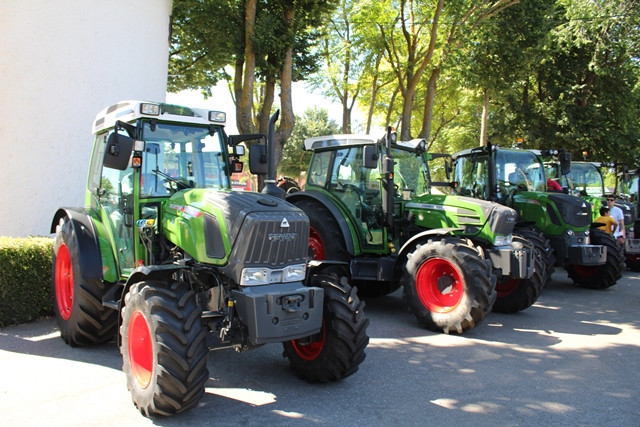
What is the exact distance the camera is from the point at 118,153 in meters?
4.75

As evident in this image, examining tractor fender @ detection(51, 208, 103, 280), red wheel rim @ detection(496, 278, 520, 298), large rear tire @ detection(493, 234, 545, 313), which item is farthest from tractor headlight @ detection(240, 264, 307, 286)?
red wheel rim @ detection(496, 278, 520, 298)

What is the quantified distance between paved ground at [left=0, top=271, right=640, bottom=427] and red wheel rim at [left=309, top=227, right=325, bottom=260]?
61.7 inches

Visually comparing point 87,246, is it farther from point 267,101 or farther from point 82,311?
point 267,101

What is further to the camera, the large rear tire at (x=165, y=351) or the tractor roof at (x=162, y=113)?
the tractor roof at (x=162, y=113)

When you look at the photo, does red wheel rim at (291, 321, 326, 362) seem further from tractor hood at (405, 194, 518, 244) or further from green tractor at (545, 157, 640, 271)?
green tractor at (545, 157, 640, 271)

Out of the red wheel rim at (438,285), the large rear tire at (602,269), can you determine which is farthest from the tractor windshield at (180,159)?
the large rear tire at (602,269)

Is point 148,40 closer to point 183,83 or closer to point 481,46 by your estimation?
point 183,83

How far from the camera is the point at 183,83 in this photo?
19.5m

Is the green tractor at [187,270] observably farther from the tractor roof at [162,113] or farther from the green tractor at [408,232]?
the green tractor at [408,232]

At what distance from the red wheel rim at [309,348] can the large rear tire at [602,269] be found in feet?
24.3

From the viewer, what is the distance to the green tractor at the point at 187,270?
4.09 meters

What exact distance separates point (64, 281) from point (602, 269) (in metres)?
9.22

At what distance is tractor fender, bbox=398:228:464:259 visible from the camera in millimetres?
7195

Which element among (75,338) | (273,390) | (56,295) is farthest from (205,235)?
(56,295)
